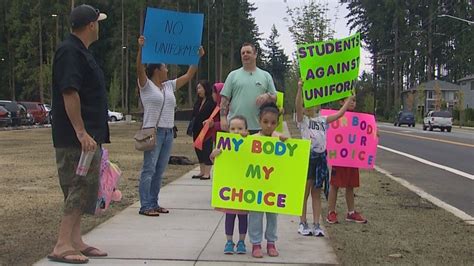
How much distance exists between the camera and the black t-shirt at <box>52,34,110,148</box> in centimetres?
520

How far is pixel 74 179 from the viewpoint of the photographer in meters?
5.35

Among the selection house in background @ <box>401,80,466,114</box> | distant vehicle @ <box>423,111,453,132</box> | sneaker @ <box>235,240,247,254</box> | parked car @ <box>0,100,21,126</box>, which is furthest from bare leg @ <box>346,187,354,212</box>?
house in background @ <box>401,80,466,114</box>

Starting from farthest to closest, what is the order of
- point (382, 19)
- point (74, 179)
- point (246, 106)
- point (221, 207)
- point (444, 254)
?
point (382, 19)
point (246, 106)
point (444, 254)
point (221, 207)
point (74, 179)

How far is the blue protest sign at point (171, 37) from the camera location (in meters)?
7.56

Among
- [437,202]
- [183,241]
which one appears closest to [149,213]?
[183,241]

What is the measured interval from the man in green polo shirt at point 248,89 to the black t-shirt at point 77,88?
167 centimetres

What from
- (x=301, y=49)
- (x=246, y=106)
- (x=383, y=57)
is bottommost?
(x=246, y=106)

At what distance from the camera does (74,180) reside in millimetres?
5348

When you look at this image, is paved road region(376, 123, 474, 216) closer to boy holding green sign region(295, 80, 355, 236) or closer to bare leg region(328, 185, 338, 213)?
bare leg region(328, 185, 338, 213)

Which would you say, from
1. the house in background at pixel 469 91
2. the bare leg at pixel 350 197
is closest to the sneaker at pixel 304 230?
the bare leg at pixel 350 197

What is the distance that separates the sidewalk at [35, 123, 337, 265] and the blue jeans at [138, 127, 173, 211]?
0.25m

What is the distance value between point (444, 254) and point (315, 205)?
1.45 meters

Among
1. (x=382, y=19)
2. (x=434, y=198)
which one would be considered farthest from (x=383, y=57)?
(x=434, y=198)

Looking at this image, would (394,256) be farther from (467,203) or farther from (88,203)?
(467,203)
